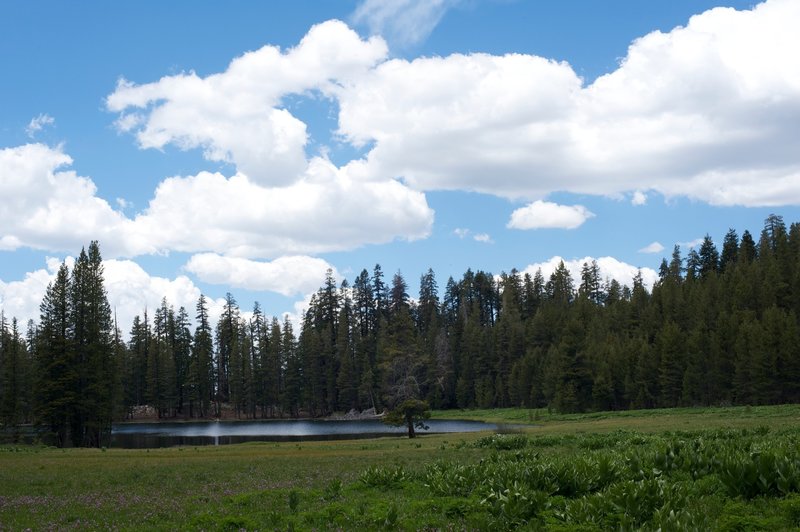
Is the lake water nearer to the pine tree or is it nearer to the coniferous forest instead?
the coniferous forest

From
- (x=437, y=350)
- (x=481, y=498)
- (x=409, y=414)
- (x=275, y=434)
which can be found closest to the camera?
(x=481, y=498)

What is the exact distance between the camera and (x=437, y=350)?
134375mm

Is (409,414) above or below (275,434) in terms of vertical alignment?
above

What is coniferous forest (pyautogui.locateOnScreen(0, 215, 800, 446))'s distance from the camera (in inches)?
2699

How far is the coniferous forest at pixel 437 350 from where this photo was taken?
68.6 metres

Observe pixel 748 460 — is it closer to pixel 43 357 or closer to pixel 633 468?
pixel 633 468

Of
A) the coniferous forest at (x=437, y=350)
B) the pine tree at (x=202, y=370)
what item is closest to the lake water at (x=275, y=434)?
the coniferous forest at (x=437, y=350)

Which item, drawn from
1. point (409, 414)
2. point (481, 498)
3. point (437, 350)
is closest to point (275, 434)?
point (409, 414)

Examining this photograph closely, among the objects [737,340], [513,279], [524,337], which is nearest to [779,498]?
[737,340]

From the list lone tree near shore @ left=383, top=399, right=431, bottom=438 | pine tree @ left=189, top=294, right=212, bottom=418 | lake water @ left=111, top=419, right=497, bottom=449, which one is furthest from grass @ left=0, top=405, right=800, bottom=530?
pine tree @ left=189, top=294, right=212, bottom=418

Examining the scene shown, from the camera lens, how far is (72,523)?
1447 cm

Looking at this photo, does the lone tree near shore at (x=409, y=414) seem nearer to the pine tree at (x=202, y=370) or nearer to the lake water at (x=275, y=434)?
the lake water at (x=275, y=434)

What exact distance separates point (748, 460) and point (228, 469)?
20340 millimetres

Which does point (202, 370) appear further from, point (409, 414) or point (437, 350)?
point (409, 414)
